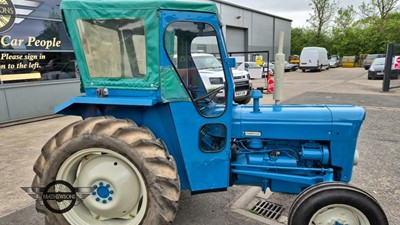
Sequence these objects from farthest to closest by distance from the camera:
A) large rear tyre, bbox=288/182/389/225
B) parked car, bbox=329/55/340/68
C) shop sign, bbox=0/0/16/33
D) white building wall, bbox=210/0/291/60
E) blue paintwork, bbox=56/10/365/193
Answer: parked car, bbox=329/55/340/68
white building wall, bbox=210/0/291/60
shop sign, bbox=0/0/16/33
blue paintwork, bbox=56/10/365/193
large rear tyre, bbox=288/182/389/225

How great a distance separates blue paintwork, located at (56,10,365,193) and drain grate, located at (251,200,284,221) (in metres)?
0.47

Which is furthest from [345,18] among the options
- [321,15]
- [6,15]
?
[6,15]

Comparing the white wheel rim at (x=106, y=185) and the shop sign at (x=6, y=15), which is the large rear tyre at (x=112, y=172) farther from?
the shop sign at (x=6, y=15)

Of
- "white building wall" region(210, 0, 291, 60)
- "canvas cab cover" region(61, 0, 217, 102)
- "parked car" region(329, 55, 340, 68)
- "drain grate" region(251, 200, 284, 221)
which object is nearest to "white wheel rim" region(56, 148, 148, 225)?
"canvas cab cover" region(61, 0, 217, 102)

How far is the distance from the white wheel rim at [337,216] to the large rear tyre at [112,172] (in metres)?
1.26

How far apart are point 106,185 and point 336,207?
208 cm

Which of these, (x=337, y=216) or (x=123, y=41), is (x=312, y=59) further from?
(x=123, y=41)

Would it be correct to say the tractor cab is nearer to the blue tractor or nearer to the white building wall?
the blue tractor

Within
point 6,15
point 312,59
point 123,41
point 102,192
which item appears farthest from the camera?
point 312,59

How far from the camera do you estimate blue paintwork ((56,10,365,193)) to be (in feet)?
8.91

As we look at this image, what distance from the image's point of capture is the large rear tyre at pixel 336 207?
2404 mm

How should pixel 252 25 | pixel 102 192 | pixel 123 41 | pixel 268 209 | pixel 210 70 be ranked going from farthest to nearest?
1. pixel 252 25
2. pixel 268 209
3. pixel 210 70
4. pixel 102 192
5. pixel 123 41

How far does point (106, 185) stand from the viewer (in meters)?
2.67

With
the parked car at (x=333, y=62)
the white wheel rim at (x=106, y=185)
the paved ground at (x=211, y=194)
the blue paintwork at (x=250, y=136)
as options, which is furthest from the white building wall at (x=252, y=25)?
the white wheel rim at (x=106, y=185)
